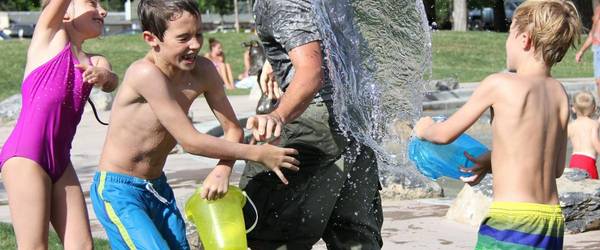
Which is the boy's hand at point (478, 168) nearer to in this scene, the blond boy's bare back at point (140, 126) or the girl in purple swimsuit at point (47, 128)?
the blond boy's bare back at point (140, 126)

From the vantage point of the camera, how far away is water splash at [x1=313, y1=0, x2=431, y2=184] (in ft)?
15.4

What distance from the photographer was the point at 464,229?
686 cm

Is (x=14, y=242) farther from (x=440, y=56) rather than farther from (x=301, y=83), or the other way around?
(x=440, y=56)

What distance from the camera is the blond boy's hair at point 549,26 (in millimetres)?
3975

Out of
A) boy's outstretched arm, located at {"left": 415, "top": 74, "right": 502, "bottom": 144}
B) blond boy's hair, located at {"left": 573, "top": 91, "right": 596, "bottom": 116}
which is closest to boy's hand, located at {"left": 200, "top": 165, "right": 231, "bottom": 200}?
boy's outstretched arm, located at {"left": 415, "top": 74, "right": 502, "bottom": 144}

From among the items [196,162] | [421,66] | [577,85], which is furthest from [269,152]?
[577,85]

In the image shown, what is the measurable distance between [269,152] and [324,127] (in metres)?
0.58

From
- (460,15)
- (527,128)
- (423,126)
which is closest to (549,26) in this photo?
(527,128)

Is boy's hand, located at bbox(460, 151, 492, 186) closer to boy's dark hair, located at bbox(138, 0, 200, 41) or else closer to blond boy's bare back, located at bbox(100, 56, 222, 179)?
blond boy's bare back, located at bbox(100, 56, 222, 179)

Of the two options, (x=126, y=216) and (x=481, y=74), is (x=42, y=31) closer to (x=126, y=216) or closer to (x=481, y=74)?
(x=126, y=216)

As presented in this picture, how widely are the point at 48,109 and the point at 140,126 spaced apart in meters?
0.41

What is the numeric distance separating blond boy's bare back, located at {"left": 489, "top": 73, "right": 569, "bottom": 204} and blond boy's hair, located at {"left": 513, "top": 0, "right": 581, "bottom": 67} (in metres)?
0.11

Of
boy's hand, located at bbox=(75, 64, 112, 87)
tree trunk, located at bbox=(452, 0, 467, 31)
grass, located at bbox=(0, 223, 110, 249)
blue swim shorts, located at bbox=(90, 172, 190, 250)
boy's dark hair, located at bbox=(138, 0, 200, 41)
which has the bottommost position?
tree trunk, located at bbox=(452, 0, 467, 31)

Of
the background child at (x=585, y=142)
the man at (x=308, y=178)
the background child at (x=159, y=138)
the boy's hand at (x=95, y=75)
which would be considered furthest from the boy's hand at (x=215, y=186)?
the background child at (x=585, y=142)
